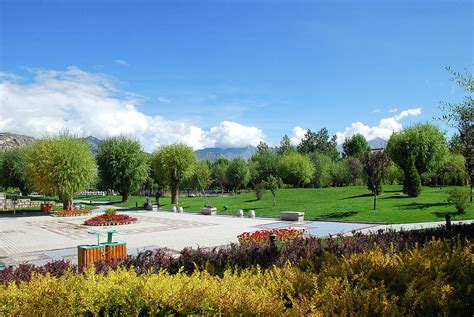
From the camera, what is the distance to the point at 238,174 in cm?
7144

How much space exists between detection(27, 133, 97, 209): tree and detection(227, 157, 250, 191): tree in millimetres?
40868

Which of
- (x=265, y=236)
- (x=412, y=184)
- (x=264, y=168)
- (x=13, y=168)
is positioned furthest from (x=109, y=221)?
(x=264, y=168)

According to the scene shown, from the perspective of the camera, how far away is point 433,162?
31.8 metres

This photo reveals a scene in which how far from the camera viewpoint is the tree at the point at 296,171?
57.8m

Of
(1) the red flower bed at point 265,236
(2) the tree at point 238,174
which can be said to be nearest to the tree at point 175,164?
(1) the red flower bed at point 265,236

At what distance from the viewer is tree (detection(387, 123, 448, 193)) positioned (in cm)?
3073

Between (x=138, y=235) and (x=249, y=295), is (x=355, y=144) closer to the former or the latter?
(x=138, y=235)

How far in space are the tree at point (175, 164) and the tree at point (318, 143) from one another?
58429 mm

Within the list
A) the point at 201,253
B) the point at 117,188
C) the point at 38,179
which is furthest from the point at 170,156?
the point at 201,253

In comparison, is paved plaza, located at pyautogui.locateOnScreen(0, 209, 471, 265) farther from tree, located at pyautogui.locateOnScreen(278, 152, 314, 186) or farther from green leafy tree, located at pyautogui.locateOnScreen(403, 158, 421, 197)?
tree, located at pyautogui.locateOnScreen(278, 152, 314, 186)

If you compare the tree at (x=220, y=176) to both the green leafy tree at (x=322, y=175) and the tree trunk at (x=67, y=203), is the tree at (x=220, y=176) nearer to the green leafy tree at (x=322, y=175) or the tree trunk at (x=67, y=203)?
the green leafy tree at (x=322, y=175)

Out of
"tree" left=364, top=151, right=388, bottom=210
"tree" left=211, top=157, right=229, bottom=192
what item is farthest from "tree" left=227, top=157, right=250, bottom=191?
"tree" left=364, top=151, right=388, bottom=210

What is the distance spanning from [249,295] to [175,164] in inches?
1383

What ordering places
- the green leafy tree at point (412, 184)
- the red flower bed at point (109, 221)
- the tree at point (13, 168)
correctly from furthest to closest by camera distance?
the tree at point (13, 168) → the green leafy tree at point (412, 184) → the red flower bed at point (109, 221)
